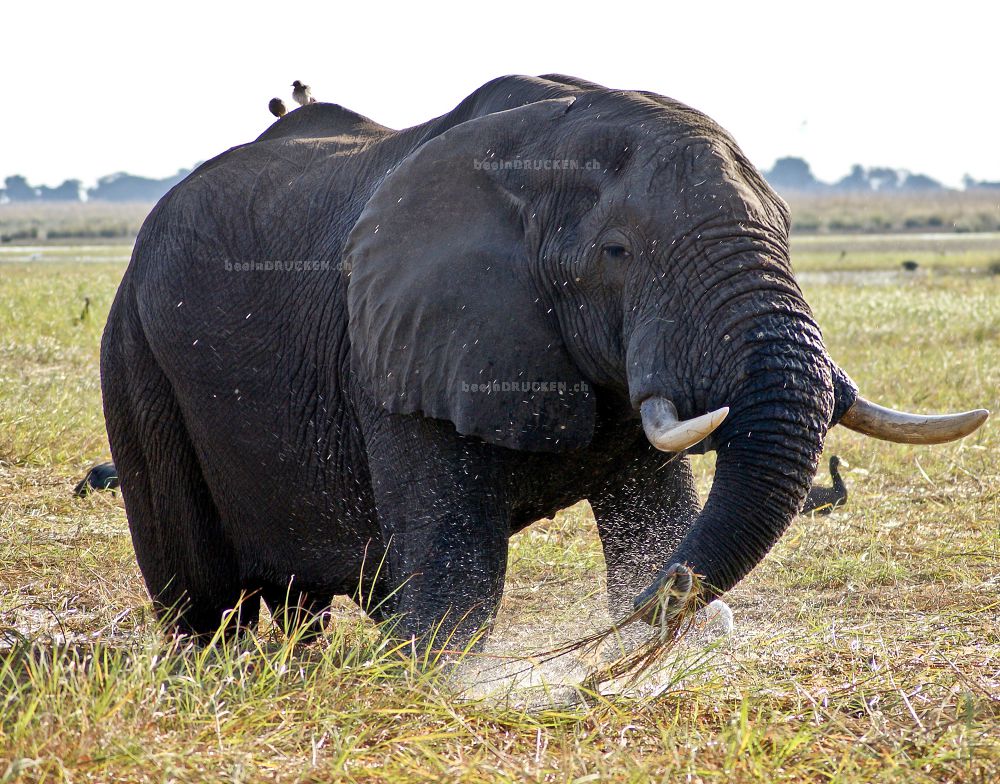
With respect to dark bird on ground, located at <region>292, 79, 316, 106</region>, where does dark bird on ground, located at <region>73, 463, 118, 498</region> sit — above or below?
below

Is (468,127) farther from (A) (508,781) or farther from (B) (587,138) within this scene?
(A) (508,781)

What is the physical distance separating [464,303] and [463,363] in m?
0.17

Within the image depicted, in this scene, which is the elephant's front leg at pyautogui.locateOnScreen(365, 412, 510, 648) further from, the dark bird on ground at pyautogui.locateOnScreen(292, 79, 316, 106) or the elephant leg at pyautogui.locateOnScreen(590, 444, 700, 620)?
the dark bird on ground at pyautogui.locateOnScreen(292, 79, 316, 106)

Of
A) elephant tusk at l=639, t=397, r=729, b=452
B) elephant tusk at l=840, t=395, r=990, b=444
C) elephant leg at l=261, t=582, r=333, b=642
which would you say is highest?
elephant tusk at l=639, t=397, r=729, b=452

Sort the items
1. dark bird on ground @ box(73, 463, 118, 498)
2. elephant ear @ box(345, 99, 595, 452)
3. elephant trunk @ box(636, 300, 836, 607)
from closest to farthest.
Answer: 1. elephant trunk @ box(636, 300, 836, 607)
2. elephant ear @ box(345, 99, 595, 452)
3. dark bird on ground @ box(73, 463, 118, 498)

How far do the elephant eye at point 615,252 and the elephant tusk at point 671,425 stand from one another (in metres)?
0.43

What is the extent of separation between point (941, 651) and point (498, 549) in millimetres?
1471

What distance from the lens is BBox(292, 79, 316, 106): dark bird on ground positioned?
18.9ft

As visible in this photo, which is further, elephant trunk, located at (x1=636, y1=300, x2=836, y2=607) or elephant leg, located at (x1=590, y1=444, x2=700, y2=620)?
elephant leg, located at (x1=590, y1=444, x2=700, y2=620)

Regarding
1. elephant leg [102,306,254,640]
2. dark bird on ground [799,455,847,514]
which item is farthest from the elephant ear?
dark bird on ground [799,455,847,514]

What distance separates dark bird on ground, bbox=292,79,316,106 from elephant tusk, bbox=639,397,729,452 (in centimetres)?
296

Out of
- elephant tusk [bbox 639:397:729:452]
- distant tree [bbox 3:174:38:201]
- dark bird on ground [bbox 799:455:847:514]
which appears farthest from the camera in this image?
distant tree [bbox 3:174:38:201]

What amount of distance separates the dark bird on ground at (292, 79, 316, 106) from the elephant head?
74.7 inches

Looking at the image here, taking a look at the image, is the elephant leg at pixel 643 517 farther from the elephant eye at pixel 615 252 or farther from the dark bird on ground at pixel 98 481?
the dark bird on ground at pixel 98 481
